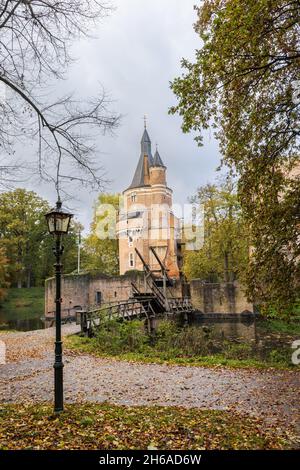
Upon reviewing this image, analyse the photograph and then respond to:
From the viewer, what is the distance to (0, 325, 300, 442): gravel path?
6422mm

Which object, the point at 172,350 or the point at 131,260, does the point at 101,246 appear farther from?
the point at 172,350

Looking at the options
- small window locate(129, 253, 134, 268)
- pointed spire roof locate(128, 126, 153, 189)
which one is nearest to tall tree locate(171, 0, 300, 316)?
small window locate(129, 253, 134, 268)

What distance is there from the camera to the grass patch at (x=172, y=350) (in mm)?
10977

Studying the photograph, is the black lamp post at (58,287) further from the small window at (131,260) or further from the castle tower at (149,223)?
the small window at (131,260)

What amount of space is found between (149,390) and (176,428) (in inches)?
106

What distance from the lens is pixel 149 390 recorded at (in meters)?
7.57

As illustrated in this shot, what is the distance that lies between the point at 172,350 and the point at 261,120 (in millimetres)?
8279

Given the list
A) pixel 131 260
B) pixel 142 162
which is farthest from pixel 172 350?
pixel 142 162

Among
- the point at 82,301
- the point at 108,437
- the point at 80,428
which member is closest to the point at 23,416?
the point at 80,428

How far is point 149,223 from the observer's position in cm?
4206

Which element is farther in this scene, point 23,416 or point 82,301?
point 82,301

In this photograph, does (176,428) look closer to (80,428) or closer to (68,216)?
(80,428)

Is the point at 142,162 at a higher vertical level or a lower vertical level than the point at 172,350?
higher

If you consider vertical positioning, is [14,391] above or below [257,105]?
below
